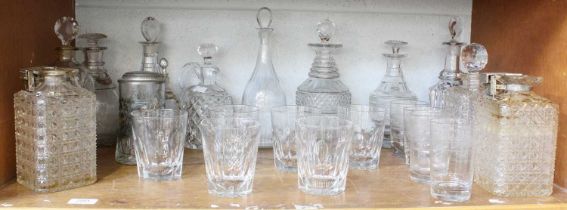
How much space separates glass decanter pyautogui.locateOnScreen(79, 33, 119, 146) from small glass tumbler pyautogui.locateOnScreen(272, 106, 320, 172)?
0.34 metres

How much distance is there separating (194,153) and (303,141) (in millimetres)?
315

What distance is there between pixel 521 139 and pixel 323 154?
28 centimetres

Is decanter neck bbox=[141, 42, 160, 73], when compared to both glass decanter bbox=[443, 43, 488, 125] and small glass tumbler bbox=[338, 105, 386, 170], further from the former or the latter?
glass decanter bbox=[443, 43, 488, 125]

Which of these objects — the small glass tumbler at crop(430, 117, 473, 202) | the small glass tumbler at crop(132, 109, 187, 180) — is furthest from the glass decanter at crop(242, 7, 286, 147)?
the small glass tumbler at crop(430, 117, 473, 202)

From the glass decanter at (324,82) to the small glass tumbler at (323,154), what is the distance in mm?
279

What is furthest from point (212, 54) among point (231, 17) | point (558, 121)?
point (558, 121)

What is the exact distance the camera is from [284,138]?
1.03 meters

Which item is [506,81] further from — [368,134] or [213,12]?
[213,12]

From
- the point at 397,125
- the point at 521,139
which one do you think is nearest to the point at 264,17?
the point at 397,125

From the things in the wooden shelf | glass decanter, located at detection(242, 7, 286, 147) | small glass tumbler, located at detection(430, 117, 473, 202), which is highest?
glass decanter, located at detection(242, 7, 286, 147)

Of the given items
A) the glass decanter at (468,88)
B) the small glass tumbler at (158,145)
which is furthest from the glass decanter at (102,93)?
the glass decanter at (468,88)

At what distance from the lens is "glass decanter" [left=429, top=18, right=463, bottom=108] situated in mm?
1192

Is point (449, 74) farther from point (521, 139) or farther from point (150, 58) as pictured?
point (150, 58)

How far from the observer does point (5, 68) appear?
0.90 metres
